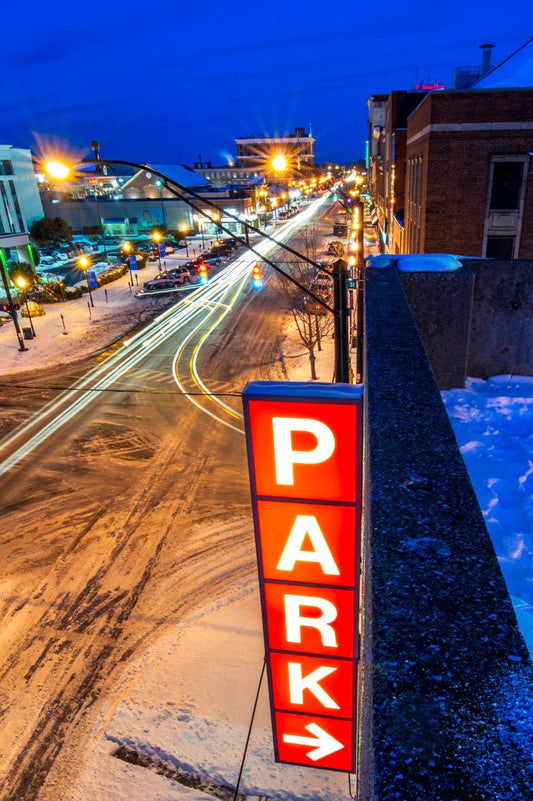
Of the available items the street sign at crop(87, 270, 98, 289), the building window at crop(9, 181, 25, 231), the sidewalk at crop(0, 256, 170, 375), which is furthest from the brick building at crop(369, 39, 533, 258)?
the building window at crop(9, 181, 25, 231)

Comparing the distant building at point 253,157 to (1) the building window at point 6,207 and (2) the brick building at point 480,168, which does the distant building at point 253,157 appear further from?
(2) the brick building at point 480,168

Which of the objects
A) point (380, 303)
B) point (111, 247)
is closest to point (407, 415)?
point (380, 303)

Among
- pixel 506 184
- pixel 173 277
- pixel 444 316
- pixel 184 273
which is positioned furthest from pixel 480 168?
pixel 184 273

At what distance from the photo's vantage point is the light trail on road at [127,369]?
18.1 meters

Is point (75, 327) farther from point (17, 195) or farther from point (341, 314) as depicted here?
point (17, 195)

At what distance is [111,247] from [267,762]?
2589 inches

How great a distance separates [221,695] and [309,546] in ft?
17.8

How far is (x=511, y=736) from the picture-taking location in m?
1.50

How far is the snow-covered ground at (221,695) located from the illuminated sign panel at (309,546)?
155cm

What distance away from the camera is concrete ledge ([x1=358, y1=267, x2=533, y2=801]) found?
1.44m

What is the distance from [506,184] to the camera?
2033 centimetres

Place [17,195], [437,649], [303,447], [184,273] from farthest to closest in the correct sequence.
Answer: [17,195]
[184,273]
[303,447]
[437,649]

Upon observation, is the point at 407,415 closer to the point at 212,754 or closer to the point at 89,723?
the point at 212,754

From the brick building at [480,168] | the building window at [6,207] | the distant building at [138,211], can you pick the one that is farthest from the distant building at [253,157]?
the brick building at [480,168]
